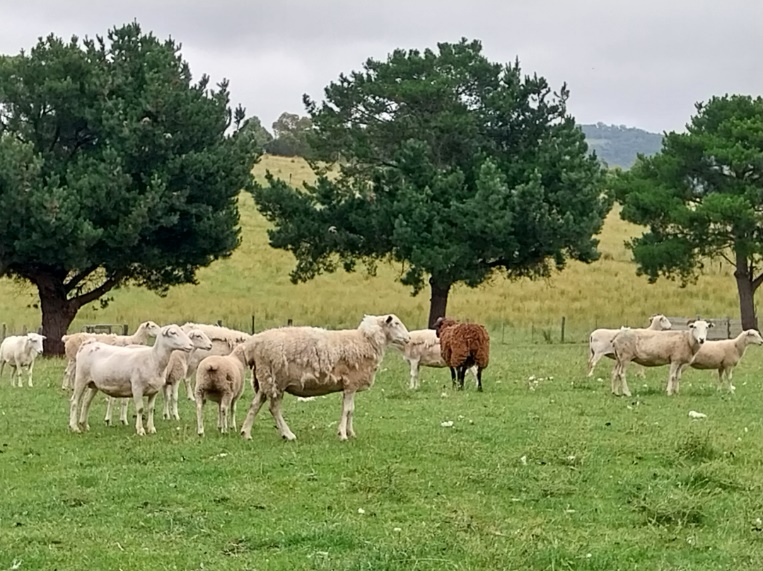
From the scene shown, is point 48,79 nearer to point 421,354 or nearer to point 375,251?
point 375,251

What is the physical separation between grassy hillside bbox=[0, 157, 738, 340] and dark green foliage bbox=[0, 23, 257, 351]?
13.1 meters

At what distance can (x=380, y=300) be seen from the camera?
59.8 meters

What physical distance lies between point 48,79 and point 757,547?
104ft

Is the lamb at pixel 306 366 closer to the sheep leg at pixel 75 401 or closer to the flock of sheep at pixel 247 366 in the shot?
the flock of sheep at pixel 247 366

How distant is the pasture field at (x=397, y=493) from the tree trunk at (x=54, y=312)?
19.5 metres

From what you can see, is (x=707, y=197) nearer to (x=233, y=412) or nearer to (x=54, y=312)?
(x=54, y=312)

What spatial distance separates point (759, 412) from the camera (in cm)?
1794

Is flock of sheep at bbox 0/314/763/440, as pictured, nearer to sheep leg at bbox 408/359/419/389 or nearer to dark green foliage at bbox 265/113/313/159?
sheep leg at bbox 408/359/419/389

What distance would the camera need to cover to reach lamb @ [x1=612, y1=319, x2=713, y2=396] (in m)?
20.8

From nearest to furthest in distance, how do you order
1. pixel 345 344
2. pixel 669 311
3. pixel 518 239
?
pixel 345 344
pixel 518 239
pixel 669 311

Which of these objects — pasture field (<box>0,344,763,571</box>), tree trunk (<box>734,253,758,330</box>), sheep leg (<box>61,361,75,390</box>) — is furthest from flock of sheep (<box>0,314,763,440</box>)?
tree trunk (<box>734,253,758,330</box>)

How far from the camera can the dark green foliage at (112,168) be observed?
32969mm

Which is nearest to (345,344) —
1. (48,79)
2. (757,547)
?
(757,547)

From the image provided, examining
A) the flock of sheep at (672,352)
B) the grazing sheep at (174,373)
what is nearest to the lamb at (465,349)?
the flock of sheep at (672,352)
